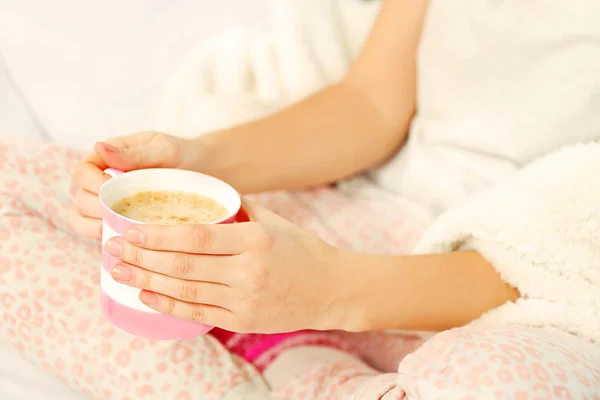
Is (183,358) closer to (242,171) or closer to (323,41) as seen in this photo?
(242,171)

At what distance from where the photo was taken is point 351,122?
1.00 meters

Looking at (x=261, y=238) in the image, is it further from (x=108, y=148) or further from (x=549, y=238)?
(x=549, y=238)

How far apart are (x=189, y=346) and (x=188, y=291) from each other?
154 millimetres

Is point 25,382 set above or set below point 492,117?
below

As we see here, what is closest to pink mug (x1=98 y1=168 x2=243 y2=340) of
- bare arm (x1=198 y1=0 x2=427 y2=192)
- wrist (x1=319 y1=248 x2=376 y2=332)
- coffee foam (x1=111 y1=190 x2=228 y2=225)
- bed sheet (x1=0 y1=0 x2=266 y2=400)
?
coffee foam (x1=111 y1=190 x2=228 y2=225)

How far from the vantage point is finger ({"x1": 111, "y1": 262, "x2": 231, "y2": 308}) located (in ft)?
1.92

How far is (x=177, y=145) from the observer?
0.76 metres

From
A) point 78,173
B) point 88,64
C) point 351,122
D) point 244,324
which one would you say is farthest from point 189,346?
point 88,64

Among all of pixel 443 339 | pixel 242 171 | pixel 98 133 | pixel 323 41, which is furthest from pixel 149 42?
pixel 443 339

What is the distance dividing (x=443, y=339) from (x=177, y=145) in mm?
363

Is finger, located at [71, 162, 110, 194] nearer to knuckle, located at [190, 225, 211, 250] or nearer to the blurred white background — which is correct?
knuckle, located at [190, 225, 211, 250]

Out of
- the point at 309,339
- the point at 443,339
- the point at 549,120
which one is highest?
the point at 549,120

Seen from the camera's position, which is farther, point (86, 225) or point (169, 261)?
point (86, 225)

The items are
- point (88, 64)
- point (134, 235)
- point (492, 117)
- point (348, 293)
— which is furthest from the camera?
point (88, 64)
